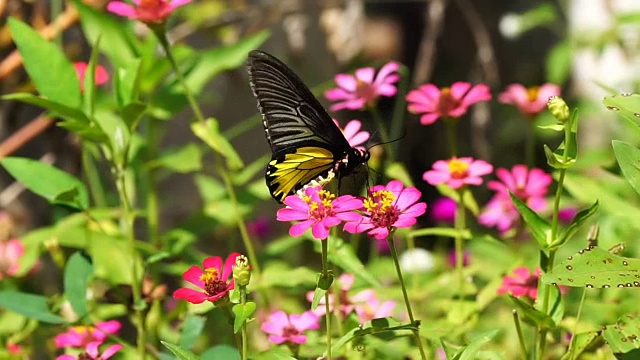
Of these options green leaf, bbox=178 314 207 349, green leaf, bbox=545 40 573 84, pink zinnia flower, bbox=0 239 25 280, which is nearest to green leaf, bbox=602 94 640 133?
green leaf, bbox=178 314 207 349

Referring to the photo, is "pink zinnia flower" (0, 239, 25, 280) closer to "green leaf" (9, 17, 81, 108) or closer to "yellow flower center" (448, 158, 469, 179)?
"green leaf" (9, 17, 81, 108)

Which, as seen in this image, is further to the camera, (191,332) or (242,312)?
(191,332)

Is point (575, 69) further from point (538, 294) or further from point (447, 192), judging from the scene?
point (538, 294)

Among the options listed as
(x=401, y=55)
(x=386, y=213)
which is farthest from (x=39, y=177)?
(x=401, y=55)

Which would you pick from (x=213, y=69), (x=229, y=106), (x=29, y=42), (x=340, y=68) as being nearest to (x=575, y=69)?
(x=340, y=68)

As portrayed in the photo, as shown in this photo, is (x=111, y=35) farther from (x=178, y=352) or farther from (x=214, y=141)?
(x=178, y=352)
